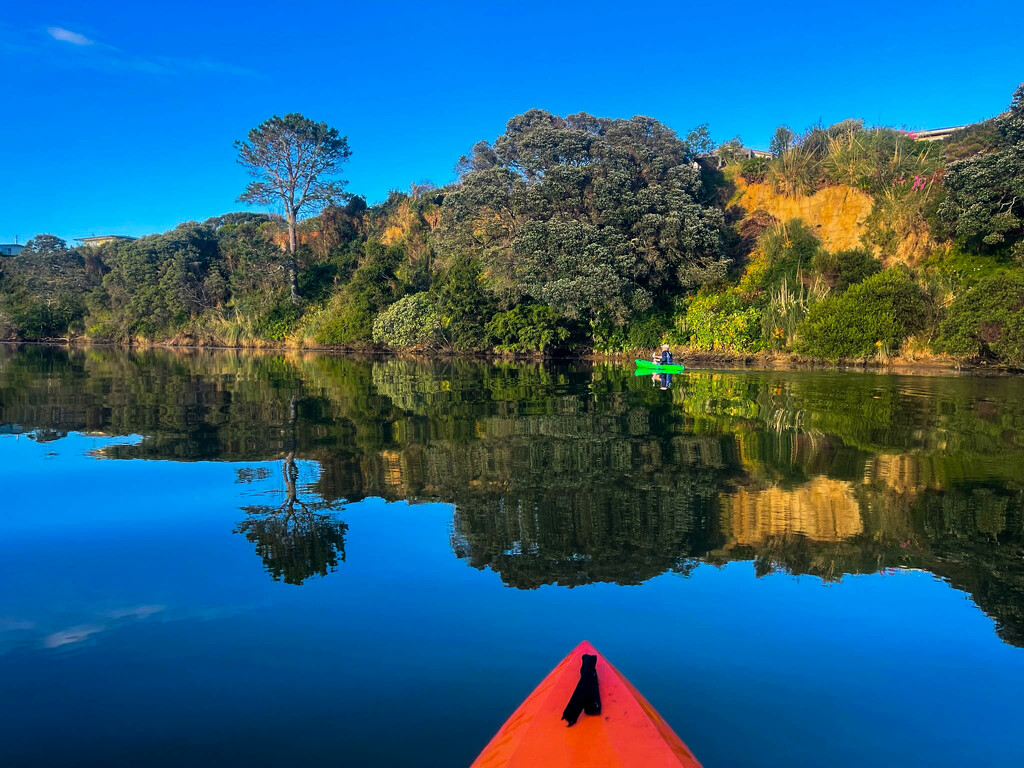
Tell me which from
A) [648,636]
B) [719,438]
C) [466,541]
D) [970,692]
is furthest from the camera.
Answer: [719,438]

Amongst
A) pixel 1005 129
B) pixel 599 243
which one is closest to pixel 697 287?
pixel 599 243

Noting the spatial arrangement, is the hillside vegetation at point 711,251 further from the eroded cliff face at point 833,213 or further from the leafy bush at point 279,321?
the leafy bush at point 279,321

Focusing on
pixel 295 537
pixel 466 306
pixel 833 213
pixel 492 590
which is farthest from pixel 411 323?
pixel 492 590

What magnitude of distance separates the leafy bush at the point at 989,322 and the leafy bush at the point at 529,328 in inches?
571

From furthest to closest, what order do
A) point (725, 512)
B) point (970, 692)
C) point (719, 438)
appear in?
point (719, 438) → point (725, 512) → point (970, 692)

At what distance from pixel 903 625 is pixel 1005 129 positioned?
24.5m

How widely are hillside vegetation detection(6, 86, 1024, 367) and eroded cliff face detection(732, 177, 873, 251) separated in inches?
3.4

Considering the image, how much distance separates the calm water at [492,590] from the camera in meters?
3.44

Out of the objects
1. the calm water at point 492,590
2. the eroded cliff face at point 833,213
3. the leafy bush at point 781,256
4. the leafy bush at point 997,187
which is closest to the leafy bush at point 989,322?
the leafy bush at point 997,187

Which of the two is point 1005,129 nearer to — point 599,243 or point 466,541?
point 599,243

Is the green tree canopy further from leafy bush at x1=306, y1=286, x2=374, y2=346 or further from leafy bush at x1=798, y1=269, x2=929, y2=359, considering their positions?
leafy bush at x1=306, y1=286, x2=374, y2=346

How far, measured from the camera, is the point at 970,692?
3.73 metres

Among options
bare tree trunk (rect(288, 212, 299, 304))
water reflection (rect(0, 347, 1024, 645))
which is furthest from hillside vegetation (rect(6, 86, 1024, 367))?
water reflection (rect(0, 347, 1024, 645))

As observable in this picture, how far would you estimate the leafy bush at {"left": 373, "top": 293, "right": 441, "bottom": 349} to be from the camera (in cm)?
3547
